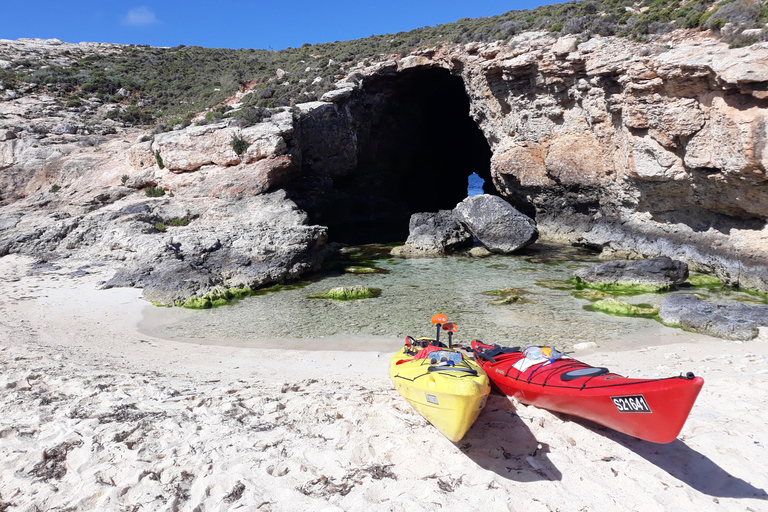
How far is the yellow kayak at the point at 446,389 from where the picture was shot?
443cm

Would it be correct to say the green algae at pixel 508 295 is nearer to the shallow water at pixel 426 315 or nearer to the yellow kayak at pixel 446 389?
the shallow water at pixel 426 315

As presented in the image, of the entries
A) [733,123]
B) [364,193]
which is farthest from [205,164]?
[733,123]

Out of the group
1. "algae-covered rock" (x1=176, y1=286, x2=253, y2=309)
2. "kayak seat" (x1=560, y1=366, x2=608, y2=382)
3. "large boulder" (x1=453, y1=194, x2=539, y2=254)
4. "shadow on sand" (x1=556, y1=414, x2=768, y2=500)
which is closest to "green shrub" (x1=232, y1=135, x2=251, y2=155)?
"algae-covered rock" (x1=176, y1=286, x2=253, y2=309)

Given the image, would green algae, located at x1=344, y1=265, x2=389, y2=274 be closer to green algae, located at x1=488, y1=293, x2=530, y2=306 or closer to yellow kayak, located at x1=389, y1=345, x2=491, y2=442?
green algae, located at x1=488, y1=293, x2=530, y2=306

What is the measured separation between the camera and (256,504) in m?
3.79

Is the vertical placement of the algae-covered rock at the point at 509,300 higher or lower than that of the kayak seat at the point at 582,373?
lower

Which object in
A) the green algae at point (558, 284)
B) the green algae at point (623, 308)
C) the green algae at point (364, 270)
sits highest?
the green algae at point (364, 270)

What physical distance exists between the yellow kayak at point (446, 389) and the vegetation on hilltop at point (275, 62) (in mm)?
15001

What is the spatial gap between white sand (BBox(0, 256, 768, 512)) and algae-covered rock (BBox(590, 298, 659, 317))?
13.6 feet

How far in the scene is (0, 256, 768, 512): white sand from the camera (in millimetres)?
3881

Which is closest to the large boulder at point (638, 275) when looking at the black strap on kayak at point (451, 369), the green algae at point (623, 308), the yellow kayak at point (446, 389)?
the green algae at point (623, 308)

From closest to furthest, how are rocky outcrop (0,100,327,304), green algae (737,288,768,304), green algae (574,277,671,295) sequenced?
1. green algae (737,288,768,304)
2. green algae (574,277,671,295)
3. rocky outcrop (0,100,327,304)

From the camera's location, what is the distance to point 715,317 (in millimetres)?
9555

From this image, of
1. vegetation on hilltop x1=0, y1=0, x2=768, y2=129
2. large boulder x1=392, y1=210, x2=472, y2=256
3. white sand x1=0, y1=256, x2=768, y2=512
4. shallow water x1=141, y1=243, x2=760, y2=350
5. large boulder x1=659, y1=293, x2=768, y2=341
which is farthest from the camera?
large boulder x1=392, y1=210, x2=472, y2=256
